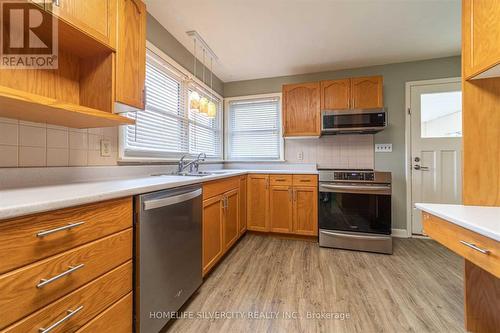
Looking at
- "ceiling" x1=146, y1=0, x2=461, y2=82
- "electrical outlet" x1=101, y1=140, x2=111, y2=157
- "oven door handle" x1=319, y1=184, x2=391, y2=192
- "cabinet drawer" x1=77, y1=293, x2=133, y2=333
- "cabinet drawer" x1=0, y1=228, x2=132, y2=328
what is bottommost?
"cabinet drawer" x1=77, y1=293, x2=133, y2=333

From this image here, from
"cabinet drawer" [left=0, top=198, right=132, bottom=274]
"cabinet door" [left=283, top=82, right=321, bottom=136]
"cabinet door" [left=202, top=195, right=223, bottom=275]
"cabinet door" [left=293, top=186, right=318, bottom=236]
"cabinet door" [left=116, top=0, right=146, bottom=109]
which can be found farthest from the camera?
"cabinet door" [left=283, top=82, right=321, bottom=136]

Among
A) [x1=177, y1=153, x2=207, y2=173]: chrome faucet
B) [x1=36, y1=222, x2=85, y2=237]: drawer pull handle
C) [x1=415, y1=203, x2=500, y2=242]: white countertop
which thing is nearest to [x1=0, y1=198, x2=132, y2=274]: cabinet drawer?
[x1=36, y1=222, x2=85, y2=237]: drawer pull handle

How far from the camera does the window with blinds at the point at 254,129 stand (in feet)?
11.6

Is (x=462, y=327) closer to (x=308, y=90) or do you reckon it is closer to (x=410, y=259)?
(x=410, y=259)

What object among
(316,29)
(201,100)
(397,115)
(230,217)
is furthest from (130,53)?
(397,115)

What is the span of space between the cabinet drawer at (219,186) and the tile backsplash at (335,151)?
1312 mm

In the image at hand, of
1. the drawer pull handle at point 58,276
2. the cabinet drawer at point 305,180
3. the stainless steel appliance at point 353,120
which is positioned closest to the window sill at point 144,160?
the drawer pull handle at point 58,276

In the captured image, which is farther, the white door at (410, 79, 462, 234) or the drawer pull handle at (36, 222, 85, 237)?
the white door at (410, 79, 462, 234)

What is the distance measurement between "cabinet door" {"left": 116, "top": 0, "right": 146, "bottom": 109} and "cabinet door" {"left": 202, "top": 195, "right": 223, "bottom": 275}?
37.5 inches

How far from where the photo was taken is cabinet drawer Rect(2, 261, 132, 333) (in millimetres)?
691

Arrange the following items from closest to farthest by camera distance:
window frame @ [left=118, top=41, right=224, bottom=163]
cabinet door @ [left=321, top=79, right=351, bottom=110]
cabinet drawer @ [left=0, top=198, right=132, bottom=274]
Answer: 1. cabinet drawer @ [left=0, top=198, right=132, bottom=274]
2. window frame @ [left=118, top=41, right=224, bottom=163]
3. cabinet door @ [left=321, top=79, right=351, bottom=110]

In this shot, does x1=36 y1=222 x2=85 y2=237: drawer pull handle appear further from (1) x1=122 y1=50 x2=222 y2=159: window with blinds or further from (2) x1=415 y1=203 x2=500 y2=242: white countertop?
(2) x1=415 y1=203 x2=500 y2=242: white countertop

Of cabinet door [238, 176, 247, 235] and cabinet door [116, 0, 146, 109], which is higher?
cabinet door [116, 0, 146, 109]

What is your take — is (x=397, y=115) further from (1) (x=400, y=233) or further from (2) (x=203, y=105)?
(2) (x=203, y=105)
